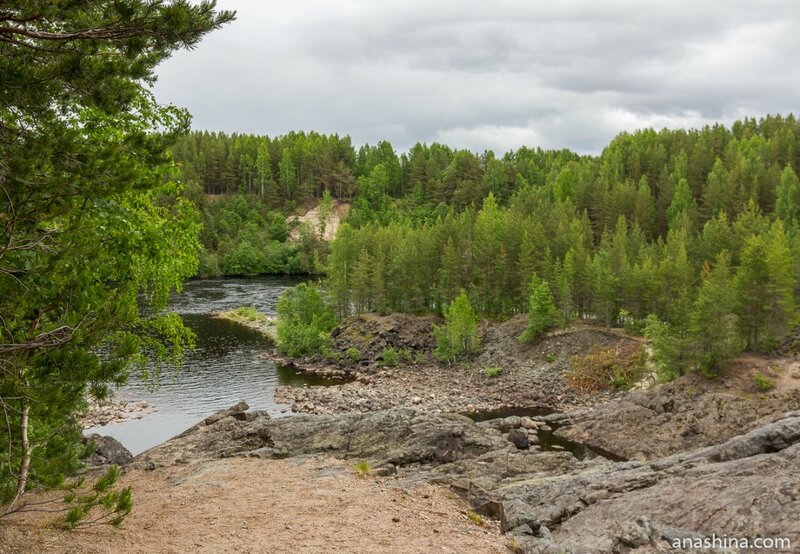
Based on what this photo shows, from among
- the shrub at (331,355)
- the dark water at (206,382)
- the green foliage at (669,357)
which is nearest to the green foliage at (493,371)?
the green foliage at (669,357)

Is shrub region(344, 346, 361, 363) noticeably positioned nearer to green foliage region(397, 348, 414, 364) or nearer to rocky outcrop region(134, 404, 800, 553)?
green foliage region(397, 348, 414, 364)

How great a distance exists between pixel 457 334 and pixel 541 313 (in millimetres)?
8286

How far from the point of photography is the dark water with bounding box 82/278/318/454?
38.1 m

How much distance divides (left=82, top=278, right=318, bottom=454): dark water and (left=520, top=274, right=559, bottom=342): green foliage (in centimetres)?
2116

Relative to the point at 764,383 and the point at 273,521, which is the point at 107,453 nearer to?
the point at 273,521

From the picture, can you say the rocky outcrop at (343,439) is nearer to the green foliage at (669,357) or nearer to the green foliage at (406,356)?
the green foliage at (669,357)

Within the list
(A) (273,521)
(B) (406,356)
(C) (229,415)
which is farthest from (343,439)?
(B) (406,356)

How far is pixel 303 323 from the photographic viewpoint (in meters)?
65.3

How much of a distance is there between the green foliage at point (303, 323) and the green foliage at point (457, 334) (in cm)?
1225

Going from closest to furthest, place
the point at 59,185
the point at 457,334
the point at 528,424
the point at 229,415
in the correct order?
the point at 59,185
the point at 229,415
the point at 528,424
the point at 457,334

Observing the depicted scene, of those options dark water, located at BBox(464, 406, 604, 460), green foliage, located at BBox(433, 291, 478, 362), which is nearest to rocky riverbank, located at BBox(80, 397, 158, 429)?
dark water, located at BBox(464, 406, 604, 460)

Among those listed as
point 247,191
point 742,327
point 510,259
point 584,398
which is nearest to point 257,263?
point 247,191

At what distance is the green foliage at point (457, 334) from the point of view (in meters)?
57.8

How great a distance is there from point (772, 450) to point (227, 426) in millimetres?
22637
